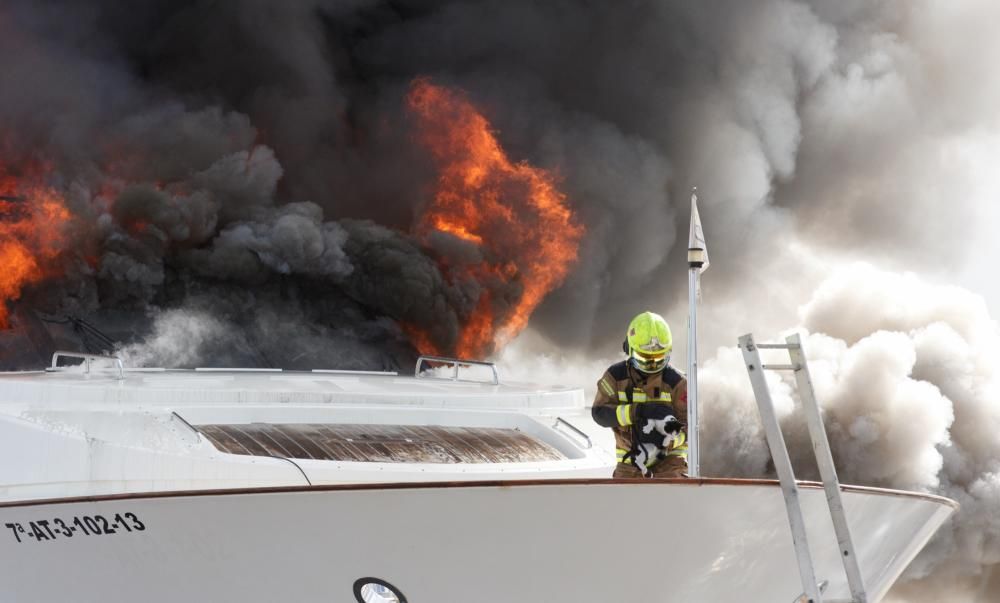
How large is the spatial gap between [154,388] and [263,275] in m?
25.6

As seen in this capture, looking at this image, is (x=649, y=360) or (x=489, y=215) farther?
(x=489, y=215)

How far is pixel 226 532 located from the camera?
224 inches

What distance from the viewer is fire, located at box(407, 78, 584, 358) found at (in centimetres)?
3394

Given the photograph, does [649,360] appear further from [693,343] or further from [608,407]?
[693,343]

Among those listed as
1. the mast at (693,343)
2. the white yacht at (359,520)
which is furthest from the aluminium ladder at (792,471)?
the mast at (693,343)

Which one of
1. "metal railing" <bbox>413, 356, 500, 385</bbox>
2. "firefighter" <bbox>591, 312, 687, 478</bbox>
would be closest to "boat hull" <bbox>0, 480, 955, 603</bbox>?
"firefighter" <bbox>591, 312, 687, 478</bbox>

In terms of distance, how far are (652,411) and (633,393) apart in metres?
0.19

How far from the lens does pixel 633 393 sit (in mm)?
6820

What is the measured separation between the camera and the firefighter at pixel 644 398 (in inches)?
262

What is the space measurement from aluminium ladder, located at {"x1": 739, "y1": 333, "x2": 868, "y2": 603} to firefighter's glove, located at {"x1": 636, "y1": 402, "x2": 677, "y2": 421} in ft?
5.40

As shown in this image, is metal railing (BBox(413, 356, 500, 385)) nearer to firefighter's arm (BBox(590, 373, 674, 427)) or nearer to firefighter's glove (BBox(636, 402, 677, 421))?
firefighter's arm (BBox(590, 373, 674, 427))

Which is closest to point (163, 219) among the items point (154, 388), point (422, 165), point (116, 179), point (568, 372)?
point (116, 179)

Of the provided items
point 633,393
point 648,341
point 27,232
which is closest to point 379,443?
point 633,393

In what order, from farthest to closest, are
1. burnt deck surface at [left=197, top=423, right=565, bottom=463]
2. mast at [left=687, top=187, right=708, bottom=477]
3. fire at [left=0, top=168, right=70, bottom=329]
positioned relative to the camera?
1. fire at [left=0, top=168, right=70, bottom=329]
2. burnt deck surface at [left=197, top=423, right=565, bottom=463]
3. mast at [left=687, top=187, right=708, bottom=477]
